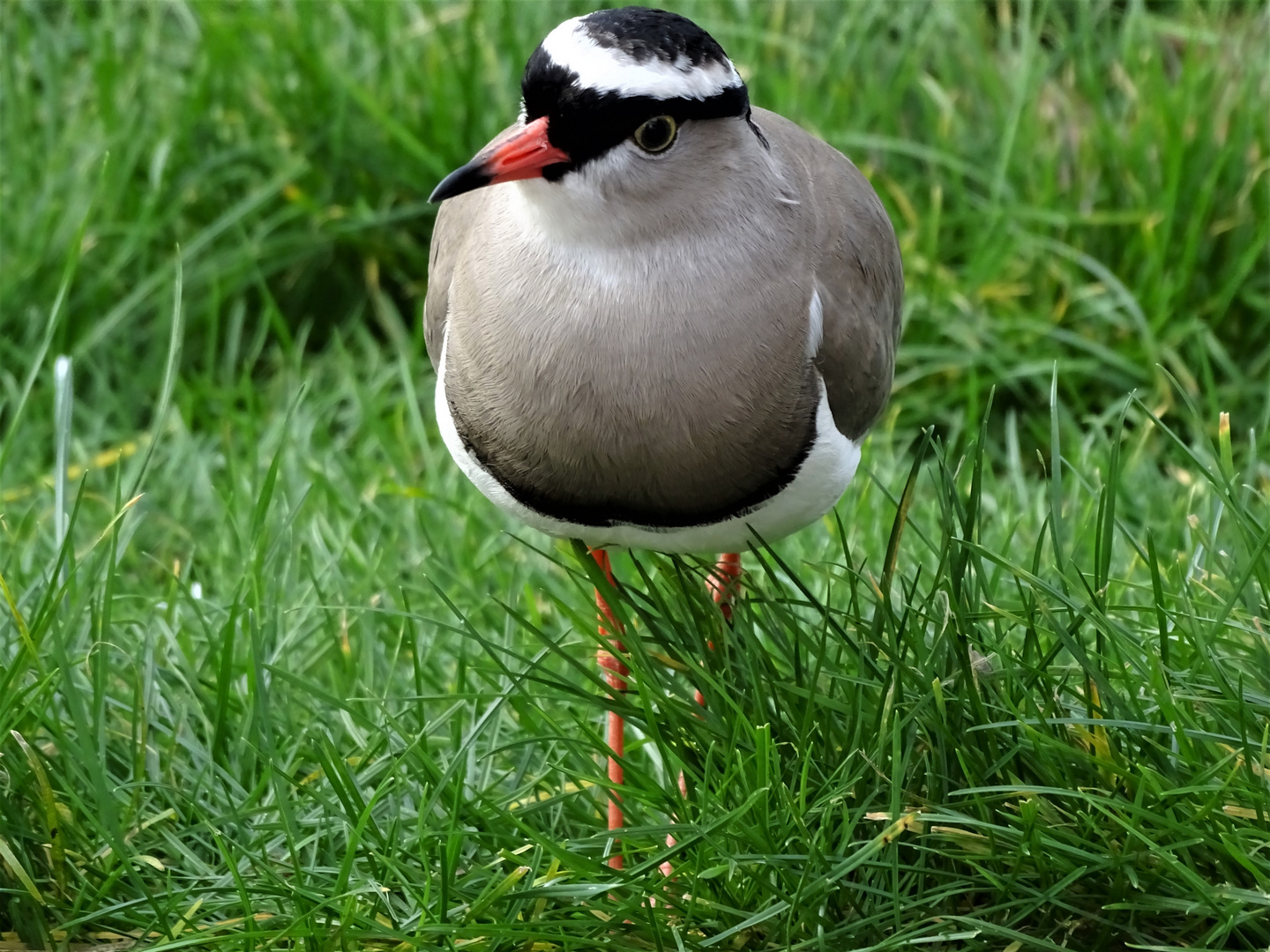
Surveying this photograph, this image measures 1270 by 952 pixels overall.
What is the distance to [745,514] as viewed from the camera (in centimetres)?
295

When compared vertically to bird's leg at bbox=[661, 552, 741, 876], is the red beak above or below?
above

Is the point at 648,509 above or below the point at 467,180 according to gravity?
below

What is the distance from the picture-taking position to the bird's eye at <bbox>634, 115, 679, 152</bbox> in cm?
277

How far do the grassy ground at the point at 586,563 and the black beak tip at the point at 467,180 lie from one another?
80 centimetres

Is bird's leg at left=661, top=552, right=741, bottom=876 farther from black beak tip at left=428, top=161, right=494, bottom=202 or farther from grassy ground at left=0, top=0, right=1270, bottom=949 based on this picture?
black beak tip at left=428, top=161, right=494, bottom=202

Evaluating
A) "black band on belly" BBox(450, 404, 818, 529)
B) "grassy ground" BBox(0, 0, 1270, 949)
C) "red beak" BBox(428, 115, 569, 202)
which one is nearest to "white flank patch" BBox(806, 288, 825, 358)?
"black band on belly" BBox(450, 404, 818, 529)

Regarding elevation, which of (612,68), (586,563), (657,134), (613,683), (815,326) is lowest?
(613,683)

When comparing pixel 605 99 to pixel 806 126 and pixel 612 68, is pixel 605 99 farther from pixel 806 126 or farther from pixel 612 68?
pixel 806 126

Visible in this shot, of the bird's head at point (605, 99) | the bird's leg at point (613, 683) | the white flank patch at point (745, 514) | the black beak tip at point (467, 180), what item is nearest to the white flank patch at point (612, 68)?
the bird's head at point (605, 99)

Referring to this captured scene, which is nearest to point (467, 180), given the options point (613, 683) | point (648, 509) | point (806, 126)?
point (648, 509)

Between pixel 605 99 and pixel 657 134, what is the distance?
155mm

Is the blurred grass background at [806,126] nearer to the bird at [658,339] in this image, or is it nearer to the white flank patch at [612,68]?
the bird at [658,339]

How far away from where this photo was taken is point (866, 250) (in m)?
3.29

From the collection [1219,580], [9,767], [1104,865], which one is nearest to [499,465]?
[9,767]
